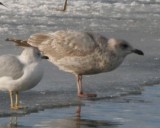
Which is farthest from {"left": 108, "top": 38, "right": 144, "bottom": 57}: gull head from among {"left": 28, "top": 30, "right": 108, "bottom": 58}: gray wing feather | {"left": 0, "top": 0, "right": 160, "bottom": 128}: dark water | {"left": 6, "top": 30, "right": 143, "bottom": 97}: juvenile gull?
{"left": 0, "top": 0, "right": 160, "bottom": 128}: dark water

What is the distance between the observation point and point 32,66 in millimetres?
8633

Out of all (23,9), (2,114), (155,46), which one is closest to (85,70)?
(2,114)

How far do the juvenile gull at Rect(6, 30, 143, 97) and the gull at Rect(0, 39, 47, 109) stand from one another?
1283 millimetres

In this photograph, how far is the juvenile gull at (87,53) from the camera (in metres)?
9.89

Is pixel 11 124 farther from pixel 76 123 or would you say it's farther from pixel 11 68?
pixel 11 68

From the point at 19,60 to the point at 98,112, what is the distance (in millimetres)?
1181

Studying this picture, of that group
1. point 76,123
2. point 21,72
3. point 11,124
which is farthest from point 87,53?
point 11,124

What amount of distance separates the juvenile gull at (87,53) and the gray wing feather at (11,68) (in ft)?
4.52

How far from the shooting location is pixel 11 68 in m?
8.69

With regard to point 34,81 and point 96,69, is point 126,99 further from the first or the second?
point 34,81

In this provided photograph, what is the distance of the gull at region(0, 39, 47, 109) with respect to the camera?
28.0 ft

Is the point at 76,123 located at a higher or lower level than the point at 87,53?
lower

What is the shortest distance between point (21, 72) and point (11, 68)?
0.15 metres

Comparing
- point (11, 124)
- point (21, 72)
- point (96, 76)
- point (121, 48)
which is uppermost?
point (121, 48)
